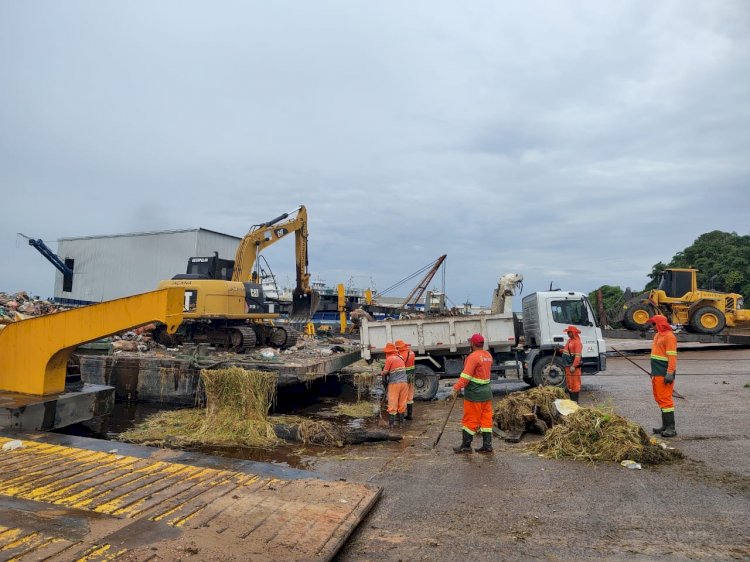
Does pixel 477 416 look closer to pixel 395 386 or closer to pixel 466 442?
pixel 466 442

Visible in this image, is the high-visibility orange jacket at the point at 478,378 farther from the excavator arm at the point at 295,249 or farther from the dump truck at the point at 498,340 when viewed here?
the excavator arm at the point at 295,249

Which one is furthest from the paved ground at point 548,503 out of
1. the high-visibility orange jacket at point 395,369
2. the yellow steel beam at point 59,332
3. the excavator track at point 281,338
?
the excavator track at point 281,338

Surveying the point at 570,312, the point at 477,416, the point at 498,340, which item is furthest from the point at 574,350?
the point at 477,416

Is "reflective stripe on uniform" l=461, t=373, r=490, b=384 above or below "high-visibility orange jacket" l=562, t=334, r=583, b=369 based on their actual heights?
below

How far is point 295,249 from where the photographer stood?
61.7 ft

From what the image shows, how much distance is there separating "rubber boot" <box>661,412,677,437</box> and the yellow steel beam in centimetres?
716

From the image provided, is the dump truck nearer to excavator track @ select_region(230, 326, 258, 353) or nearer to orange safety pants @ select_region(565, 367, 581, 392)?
orange safety pants @ select_region(565, 367, 581, 392)

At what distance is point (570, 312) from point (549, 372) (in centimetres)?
158

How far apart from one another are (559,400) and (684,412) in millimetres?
3215

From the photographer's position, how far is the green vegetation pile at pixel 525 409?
856 centimetres

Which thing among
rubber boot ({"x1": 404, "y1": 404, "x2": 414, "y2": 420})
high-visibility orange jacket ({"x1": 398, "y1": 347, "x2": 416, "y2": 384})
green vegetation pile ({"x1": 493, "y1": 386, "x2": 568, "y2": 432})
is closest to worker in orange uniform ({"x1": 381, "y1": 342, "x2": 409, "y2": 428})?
high-visibility orange jacket ({"x1": 398, "y1": 347, "x2": 416, "y2": 384})

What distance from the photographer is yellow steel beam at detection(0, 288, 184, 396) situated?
6.67 meters

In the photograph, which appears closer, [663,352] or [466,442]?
[466,442]

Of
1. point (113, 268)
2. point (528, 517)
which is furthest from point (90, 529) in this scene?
point (113, 268)
